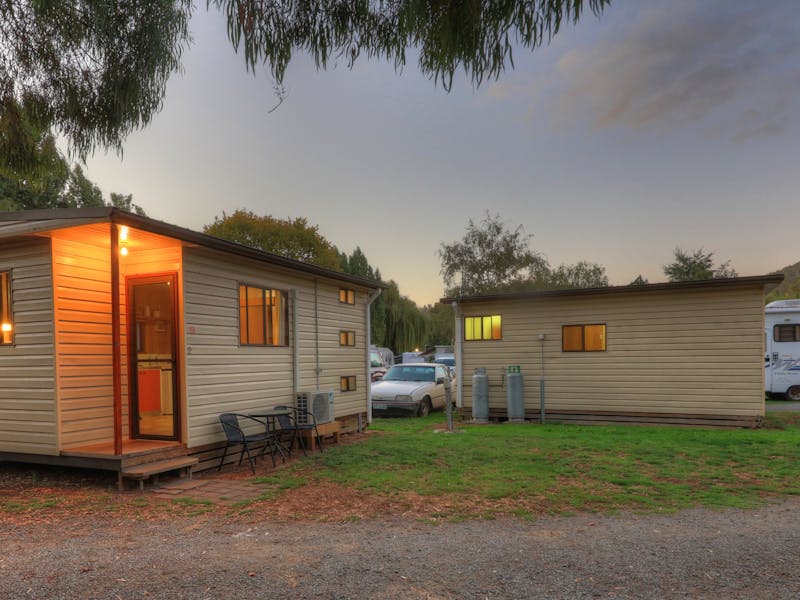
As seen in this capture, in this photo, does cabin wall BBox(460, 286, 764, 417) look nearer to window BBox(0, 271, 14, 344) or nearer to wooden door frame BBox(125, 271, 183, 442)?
wooden door frame BBox(125, 271, 183, 442)

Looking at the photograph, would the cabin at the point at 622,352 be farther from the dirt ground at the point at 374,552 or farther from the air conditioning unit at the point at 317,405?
the dirt ground at the point at 374,552

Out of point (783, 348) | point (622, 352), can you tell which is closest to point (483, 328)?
point (622, 352)

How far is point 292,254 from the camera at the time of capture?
3447 cm

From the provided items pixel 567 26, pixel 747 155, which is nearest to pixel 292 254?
pixel 747 155

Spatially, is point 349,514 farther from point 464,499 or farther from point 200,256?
point 200,256

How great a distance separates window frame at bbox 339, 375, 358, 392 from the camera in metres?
10.4

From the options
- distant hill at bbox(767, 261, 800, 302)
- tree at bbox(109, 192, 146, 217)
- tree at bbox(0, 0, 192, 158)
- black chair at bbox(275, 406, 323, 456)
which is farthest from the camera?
distant hill at bbox(767, 261, 800, 302)

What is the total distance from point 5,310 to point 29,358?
2.39 ft

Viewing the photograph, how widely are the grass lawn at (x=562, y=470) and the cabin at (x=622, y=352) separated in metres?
1.04

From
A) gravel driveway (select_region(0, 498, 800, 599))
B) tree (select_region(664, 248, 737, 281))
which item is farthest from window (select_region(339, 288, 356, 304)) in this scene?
tree (select_region(664, 248, 737, 281))

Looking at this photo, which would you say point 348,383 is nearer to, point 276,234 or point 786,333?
point 786,333

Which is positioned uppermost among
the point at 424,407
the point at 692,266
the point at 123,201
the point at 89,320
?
the point at 123,201

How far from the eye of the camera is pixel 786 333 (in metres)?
15.2

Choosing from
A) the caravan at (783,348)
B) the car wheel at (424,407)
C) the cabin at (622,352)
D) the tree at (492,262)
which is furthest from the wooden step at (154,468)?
the tree at (492,262)
